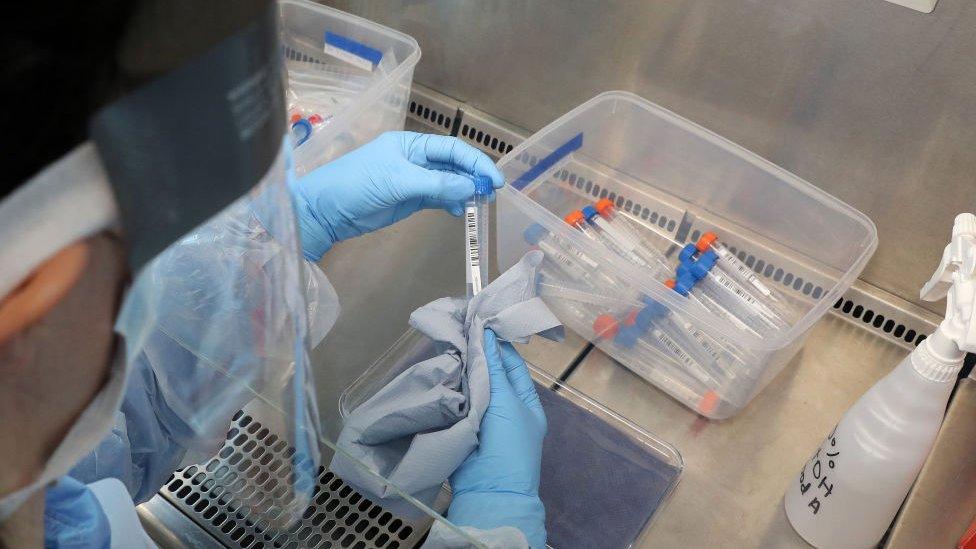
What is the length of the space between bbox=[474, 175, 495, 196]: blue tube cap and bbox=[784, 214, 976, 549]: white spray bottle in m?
0.58

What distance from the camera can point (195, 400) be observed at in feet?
2.26

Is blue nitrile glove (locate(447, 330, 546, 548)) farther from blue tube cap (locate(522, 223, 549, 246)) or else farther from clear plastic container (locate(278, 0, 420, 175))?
clear plastic container (locate(278, 0, 420, 175))

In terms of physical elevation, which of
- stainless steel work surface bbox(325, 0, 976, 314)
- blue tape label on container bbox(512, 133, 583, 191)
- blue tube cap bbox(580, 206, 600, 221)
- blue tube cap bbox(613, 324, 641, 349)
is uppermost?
stainless steel work surface bbox(325, 0, 976, 314)

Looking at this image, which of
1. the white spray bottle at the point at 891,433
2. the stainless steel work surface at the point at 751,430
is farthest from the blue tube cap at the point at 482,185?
the white spray bottle at the point at 891,433

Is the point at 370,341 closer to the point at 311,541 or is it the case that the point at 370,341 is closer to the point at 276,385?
the point at 311,541

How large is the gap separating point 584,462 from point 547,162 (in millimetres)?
515

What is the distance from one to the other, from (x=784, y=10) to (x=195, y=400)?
0.97 meters

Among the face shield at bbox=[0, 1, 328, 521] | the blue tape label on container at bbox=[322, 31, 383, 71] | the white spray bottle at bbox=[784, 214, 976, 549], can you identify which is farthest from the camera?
the blue tape label on container at bbox=[322, 31, 383, 71]

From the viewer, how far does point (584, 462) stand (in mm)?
1086

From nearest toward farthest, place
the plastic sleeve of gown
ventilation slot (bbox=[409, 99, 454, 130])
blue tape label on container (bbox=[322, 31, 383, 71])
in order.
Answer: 1. the plastic sleeve of gown
2. blue tape label on container (bbox=[322, 31, 383, 71])
3. ventilation slot (bbox=[409, 99, 454, 130])

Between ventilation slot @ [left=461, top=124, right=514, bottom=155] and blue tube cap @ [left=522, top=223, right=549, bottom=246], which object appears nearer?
blue tube cap @ [left=522, top=223, right=549, bottom=246]

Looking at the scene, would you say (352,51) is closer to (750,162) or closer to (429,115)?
(429,115)

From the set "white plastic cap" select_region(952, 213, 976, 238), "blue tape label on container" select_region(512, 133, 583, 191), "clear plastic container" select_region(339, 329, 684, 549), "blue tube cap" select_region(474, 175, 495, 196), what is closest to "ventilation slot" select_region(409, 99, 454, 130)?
"blue tape label on container" select_region(512, 133, 583, 191)

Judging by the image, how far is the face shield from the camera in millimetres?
315
